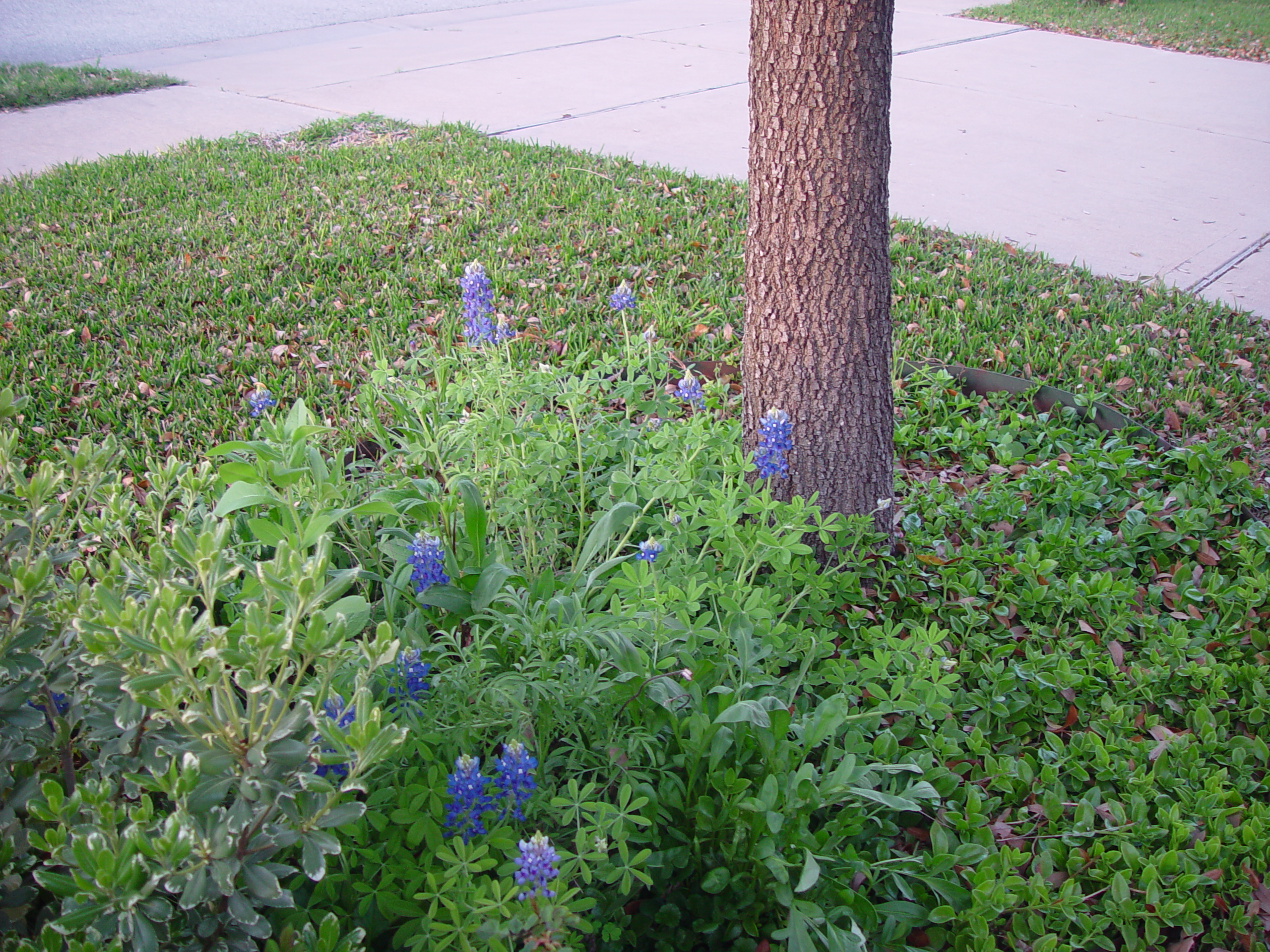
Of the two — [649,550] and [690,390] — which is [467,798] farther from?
[690,390]

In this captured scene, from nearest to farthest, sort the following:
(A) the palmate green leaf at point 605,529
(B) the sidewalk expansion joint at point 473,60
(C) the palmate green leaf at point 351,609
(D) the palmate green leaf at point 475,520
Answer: (C) the palmate green leaf at point 351,609
(D) the palmate green leaf at point 475,520
(A) the palmate green leaf at point 605,529
(B) the sidewalk expansion joint at point 473,60

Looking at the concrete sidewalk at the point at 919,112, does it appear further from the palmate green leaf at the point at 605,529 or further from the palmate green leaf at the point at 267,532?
the palmate green leaf at the point at 267,532

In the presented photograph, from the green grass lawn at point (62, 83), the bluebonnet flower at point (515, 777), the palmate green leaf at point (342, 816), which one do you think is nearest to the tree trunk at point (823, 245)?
the bluebonnet flower at point (515, 777)

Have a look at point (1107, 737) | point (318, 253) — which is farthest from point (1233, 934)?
point (318, 253)

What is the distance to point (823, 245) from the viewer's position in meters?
2.71

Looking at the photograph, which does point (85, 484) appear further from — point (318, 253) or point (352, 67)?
point (352, 67)

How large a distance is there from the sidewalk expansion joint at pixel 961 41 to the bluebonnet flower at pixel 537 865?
1091 centimetres

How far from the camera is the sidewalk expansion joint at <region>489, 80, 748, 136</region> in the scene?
7.62 metres

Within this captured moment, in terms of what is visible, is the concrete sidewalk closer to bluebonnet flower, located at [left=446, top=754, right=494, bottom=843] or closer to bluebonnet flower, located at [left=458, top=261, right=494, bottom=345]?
bluebonnet flower, located at [left=458, top=261, right=494, bottom=345]

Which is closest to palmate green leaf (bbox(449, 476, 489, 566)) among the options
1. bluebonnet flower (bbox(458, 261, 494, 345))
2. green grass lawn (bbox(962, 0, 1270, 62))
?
bluebonnet flower (bbox(458, 261, 494, 345))

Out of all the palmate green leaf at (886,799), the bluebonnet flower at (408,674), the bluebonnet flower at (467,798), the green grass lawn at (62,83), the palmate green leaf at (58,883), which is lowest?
the palmate green leaf at (886,799)

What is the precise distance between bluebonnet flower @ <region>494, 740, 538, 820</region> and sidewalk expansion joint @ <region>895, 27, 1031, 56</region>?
1073 centimetres

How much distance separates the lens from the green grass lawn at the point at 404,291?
3.92 m

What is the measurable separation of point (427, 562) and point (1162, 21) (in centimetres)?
1544
